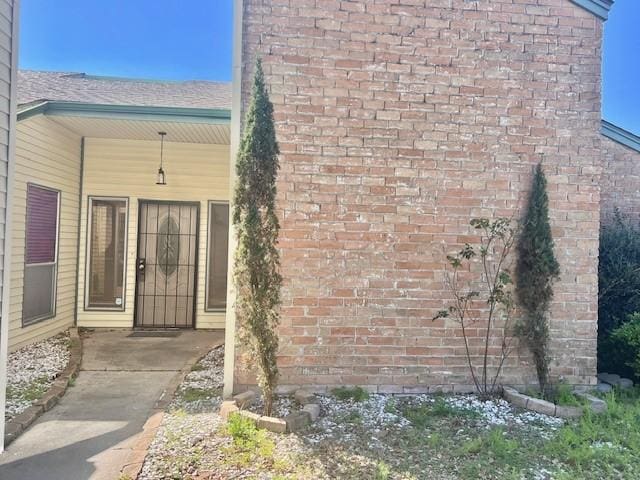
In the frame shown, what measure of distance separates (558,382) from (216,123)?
522cm

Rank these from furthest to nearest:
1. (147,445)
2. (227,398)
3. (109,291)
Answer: (109,291)
(227,398)
(147,445)

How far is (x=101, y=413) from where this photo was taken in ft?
13.2

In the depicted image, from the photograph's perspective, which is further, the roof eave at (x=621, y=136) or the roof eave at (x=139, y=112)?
the roof eave at (x=621, y=136)

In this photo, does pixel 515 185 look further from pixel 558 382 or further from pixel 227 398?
pixel 227 398

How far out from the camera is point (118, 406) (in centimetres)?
419

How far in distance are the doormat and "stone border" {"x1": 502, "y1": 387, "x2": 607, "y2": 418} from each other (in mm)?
5160

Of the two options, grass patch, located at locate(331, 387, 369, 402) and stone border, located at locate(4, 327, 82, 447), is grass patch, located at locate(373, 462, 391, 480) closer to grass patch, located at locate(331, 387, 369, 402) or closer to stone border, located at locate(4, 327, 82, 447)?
grass patch, located at locate(331, 387, 369, 402)

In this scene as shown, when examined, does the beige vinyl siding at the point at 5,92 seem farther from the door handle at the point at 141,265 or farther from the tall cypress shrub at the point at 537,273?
the tall cypress shrub at the point at 537,273

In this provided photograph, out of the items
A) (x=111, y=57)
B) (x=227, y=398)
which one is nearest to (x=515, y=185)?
(x=227, y=398)

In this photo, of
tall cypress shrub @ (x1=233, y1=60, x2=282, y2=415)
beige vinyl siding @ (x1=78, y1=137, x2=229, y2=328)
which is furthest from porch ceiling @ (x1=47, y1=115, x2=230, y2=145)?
tall cypress shrub @ (x1=233, y1=60, x2=282, y2=415)

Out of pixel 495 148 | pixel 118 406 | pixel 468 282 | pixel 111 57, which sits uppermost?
pixel 111 57

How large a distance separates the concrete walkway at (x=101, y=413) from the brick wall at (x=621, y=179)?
21.2 ft

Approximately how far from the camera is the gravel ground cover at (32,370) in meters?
4.12

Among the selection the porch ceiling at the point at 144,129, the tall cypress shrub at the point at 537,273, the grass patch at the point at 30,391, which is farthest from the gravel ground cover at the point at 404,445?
the porch ceiling at the point at 144,129
